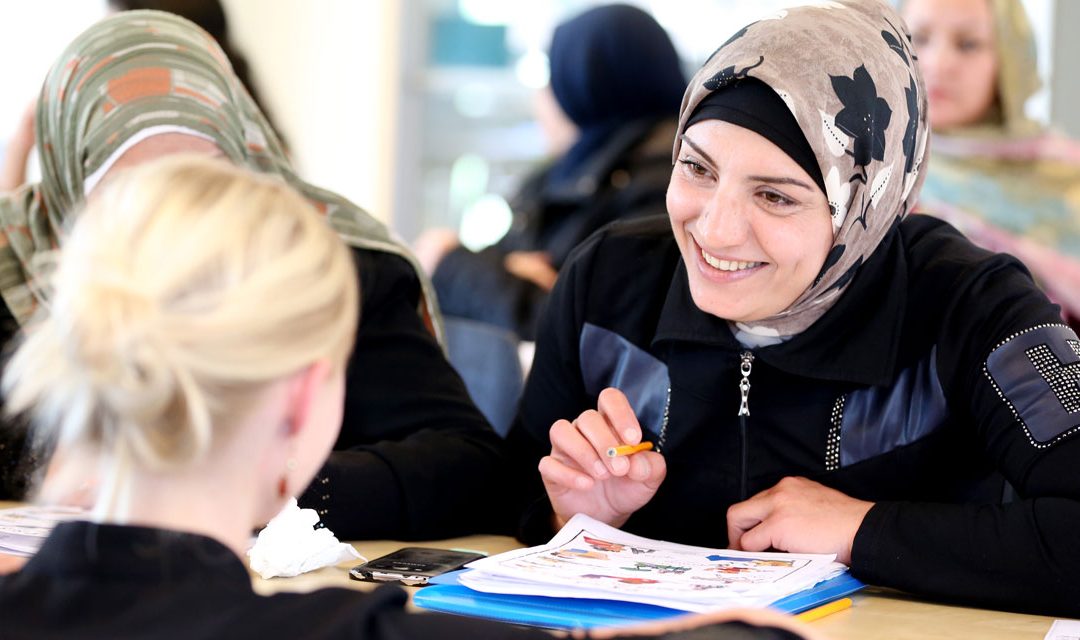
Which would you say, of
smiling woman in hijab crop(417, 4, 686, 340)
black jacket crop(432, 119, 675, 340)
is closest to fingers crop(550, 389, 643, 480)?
black jacket crop(432, 119, 675, 340)

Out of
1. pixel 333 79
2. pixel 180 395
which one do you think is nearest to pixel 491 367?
pixel 180 395

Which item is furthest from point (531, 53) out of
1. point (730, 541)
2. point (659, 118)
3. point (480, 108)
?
point (730, 541)

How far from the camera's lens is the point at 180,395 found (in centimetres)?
84

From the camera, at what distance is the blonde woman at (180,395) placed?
2.72ft

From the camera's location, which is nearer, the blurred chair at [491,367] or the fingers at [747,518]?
the fingers at [747,518]

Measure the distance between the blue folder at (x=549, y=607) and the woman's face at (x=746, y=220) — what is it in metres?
0.40

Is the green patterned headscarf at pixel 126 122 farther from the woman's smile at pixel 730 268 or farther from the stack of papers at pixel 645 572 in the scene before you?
the stack of papers at pixel 645 572

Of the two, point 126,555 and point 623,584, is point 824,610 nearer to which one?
point 623,584

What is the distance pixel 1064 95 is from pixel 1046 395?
3.29m

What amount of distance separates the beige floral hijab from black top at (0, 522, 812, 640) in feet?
2.80

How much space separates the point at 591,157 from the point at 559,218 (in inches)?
7.5

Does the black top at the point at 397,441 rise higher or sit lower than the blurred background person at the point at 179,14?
lower

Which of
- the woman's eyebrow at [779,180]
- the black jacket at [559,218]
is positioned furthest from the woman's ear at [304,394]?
the black jacket at [559,218]

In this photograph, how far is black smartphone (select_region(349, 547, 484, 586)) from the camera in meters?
1.37
